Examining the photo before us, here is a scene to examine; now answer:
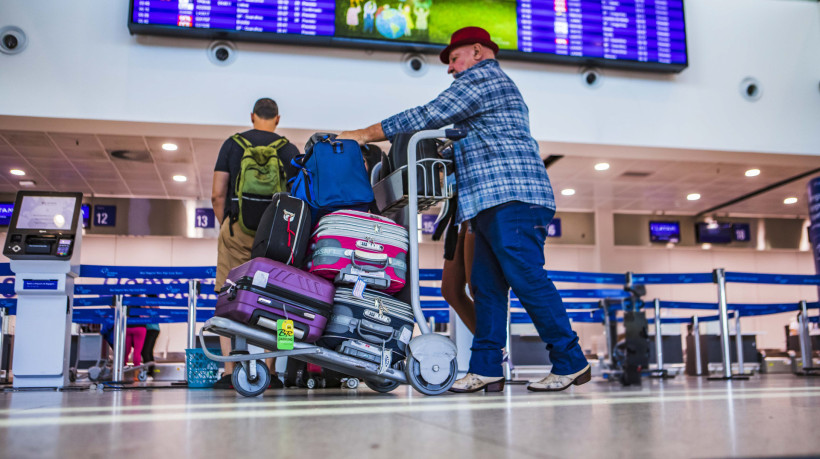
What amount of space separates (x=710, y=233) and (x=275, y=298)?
12461 millimetres

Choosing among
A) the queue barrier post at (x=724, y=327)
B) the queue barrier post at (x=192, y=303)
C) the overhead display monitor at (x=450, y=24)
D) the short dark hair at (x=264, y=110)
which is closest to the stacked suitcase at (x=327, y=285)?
the short dark hair at (x=264, y=110)

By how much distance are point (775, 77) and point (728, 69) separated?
529 mm

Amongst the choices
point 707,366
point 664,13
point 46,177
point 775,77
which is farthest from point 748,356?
point 46,177

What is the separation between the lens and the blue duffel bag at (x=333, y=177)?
2.81 metres

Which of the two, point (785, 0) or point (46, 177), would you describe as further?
point (46, 177)

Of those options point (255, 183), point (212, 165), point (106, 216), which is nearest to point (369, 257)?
point (255, 183)

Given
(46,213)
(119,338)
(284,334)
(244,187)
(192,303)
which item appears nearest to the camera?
(284,334)

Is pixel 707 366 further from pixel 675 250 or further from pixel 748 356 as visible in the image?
pixel 675 250

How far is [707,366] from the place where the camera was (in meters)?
9.73

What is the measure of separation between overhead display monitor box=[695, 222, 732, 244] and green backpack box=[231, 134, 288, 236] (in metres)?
11.5

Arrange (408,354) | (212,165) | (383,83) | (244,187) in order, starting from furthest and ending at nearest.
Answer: (212,165)
(383,83)
(244,187)
(408,354)

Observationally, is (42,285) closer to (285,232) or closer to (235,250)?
(235,250)

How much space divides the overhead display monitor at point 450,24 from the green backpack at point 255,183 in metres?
2.64

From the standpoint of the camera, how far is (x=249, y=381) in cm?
268
